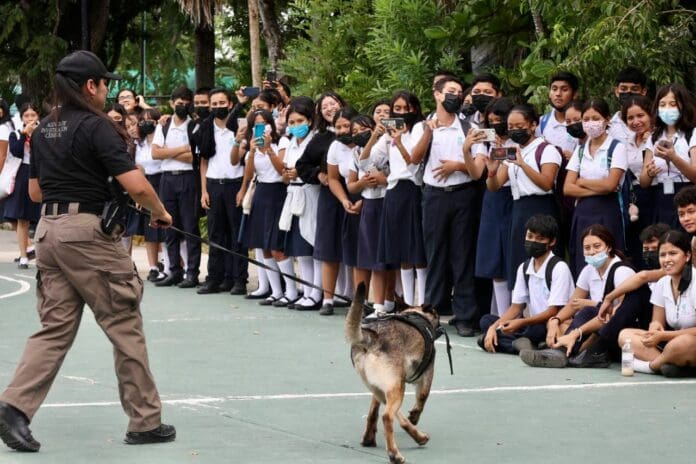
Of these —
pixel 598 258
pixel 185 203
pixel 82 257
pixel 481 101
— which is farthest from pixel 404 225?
pixel 82 257

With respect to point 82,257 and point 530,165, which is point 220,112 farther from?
point 82,257

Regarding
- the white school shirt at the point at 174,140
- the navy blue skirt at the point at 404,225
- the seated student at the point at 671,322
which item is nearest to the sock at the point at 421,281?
the navy blue skirt at the point at 404,225

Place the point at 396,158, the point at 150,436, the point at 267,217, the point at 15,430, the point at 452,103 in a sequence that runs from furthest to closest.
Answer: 1. the point at 267,217
2. the point at 396,158
3. the point at 452,103
4. the point at 150,436
5. the point at 15,430

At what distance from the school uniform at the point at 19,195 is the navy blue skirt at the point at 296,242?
15.8 feet

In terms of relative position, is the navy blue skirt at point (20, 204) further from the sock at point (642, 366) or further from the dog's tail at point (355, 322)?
the dog's tail at point (355, 322)

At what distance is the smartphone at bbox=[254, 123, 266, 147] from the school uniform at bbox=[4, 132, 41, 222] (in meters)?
4.62

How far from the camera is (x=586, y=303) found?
11.2 meters

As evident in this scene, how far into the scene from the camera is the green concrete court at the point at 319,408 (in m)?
7.84

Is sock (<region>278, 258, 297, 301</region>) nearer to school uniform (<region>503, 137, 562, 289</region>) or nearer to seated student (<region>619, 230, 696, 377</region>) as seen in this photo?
school uniform (<region>503, 137, 562, 289</region>)

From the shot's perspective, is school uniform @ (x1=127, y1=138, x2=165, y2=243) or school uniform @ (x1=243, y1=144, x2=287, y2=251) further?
school uniform @ (x1=127, y1=138, x2=165, y2=243)

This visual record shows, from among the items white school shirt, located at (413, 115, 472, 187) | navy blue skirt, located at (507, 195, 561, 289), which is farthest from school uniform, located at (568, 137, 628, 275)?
white school shirt, located at (413, 115, 472, 187)

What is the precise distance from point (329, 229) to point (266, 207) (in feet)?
3.78

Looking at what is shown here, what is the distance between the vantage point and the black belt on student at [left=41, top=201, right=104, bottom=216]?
7.95 m

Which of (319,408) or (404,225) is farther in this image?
(404,225)
